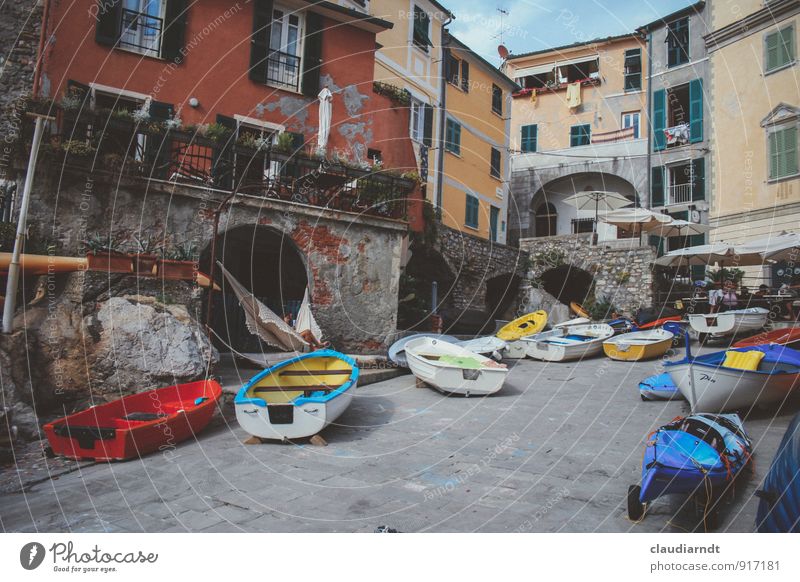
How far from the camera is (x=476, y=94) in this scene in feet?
47.4

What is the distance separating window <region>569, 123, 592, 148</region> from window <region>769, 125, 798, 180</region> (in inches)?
280

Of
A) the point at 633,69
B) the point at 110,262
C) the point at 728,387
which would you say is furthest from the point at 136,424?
the point at 633,69

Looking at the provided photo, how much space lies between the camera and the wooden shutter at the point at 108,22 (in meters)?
8.03

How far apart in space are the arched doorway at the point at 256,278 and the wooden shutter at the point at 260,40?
300 centimetres

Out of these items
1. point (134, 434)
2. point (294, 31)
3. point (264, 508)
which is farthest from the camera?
point (294, 31)

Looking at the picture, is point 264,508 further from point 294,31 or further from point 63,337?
point 294,31

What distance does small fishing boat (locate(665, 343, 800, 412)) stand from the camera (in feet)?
15.2

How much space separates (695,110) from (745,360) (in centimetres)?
1143

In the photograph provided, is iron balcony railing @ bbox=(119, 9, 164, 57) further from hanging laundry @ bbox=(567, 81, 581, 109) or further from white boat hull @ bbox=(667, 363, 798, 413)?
hanging laundry @ bbox=(567, 81, 581, 109)

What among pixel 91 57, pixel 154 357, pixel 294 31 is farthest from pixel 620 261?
pixel 91 57

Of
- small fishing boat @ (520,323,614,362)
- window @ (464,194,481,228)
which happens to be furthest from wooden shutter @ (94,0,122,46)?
window @ (464,194,481,228)

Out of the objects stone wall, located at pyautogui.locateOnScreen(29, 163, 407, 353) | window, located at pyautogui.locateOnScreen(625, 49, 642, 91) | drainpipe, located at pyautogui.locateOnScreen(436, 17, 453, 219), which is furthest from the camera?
window, located at pyautogui.locateOnScreen(625, 49, 642, 91)

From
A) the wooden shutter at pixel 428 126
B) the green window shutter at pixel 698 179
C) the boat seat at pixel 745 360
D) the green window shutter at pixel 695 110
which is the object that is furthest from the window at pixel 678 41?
the boat seat at pixel 745 360
